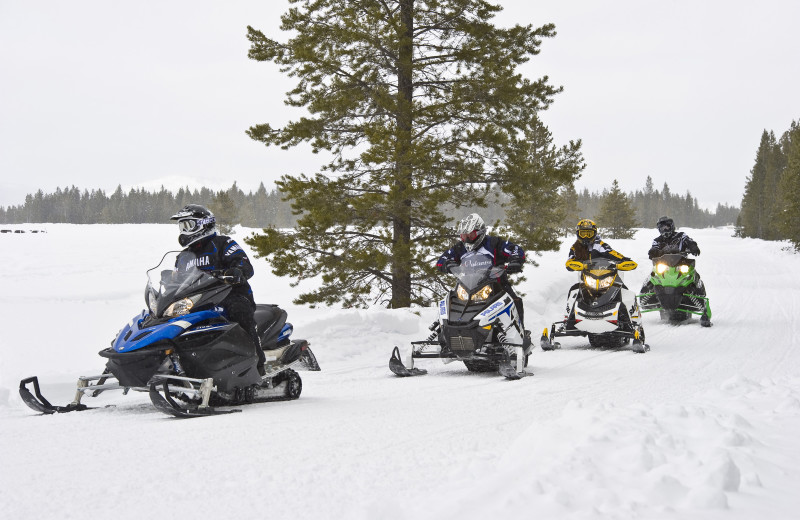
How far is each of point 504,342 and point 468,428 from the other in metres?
3.17

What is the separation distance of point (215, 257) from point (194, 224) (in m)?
0.37

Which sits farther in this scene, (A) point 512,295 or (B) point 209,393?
(A) point 512,295

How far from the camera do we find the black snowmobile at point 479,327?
313 inches

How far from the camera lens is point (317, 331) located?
10.7 metres

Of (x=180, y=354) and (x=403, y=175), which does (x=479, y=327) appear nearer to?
(x=180, y=354)

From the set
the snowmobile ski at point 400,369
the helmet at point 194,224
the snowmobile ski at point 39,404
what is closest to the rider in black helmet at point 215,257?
the helmet at point 194,224

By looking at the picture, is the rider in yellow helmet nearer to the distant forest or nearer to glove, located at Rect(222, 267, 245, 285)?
glove, located at Rect(222, 267, 245, 285)

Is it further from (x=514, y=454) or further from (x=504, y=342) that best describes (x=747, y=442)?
(x=504, y=342)

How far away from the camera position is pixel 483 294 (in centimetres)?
810

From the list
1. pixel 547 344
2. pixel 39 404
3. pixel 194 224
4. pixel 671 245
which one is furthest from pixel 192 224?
pixel 671 245

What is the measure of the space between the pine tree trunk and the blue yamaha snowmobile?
6156mm

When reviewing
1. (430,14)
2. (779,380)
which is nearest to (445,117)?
(430,14)

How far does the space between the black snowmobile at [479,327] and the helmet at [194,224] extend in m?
3.12

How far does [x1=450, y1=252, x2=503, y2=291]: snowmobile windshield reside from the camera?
818cm
